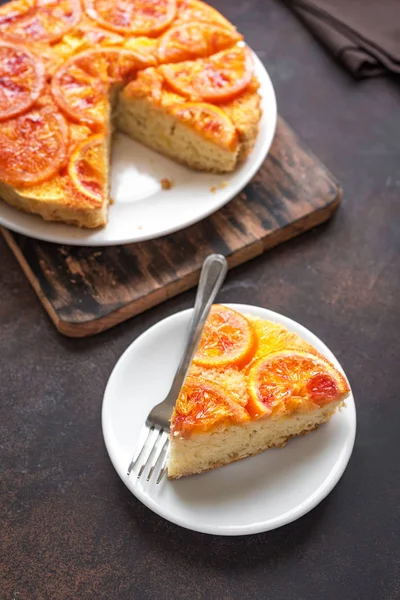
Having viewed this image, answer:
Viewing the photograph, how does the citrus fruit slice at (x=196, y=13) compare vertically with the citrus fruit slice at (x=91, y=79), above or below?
above

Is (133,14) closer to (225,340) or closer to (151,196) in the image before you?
(151,196)

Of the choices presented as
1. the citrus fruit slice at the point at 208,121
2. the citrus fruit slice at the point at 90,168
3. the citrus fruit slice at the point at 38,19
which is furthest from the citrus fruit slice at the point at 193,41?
the citrus fruit slice at the point at 90,168

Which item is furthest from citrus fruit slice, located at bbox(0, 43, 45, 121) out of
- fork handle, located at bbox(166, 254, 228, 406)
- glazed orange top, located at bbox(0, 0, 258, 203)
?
fork handle, located at bbox(166, 254, 228, 406)

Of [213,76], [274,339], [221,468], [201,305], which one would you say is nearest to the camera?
[221,468]

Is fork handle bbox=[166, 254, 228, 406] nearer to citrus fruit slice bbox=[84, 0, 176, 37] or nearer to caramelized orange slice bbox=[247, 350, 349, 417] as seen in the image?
caramelized orange slice bbox=[247, 350, 349, 417]

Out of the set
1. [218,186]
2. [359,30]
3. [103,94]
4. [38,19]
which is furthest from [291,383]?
[359,30]

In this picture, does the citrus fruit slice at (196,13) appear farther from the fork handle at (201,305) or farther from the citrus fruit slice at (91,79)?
the fork handle at (201,305)

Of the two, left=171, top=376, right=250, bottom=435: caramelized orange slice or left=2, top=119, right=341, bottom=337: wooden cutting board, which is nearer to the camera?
left=171, top=376, right=250, bottom=435: caramelized orange slice
